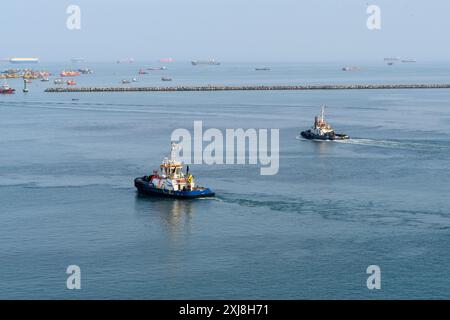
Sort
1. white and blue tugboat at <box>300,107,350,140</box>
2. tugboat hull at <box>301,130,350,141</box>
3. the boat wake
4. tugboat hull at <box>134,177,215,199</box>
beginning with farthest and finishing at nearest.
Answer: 1. white and blue tugboat at <box>300,107,350,140</box>
2. tugboat hull at <box>301,130,350,141</box>
3. the boat wake
4. tugboat hull at <box>134,177,215,199</box>

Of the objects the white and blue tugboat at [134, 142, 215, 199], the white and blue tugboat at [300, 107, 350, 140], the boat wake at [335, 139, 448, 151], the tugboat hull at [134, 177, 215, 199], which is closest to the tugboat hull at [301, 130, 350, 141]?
the white and blue tugboat at [300, 107, 350, 140]

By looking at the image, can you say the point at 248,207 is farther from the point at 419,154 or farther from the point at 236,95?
the point at 236,95

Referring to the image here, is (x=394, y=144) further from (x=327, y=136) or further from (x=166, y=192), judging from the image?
(x=166, y=192)

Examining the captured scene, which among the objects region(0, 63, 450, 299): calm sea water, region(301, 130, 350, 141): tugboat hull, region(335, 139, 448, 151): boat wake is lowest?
region(0, 63, 450, 299): calm sea water

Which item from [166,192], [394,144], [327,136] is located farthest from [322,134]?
[166,192]

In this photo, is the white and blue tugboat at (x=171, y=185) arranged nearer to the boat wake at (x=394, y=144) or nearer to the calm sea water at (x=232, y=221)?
the calm sea water at (x=232, y=221)

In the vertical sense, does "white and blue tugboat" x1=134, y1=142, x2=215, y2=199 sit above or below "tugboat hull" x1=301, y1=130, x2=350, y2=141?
below

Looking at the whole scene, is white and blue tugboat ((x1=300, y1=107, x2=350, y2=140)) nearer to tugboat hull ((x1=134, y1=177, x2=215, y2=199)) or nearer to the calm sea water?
the calm sea water

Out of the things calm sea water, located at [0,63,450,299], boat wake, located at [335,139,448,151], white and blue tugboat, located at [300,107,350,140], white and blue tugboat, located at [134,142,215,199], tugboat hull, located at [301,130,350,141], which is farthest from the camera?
white and blue tugboat, located at [300,107,350,140]
